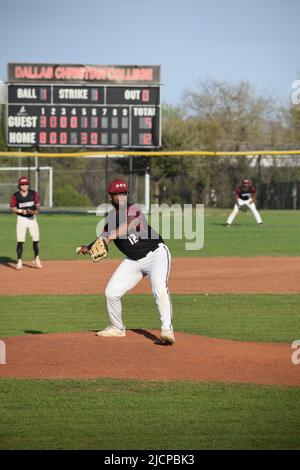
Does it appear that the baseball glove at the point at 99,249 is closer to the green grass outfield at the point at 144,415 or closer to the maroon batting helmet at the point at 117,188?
the maroon batting helmet at the point at 117,188

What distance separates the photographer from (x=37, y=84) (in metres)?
34.5

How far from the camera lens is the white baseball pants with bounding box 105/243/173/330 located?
9977 millimetres

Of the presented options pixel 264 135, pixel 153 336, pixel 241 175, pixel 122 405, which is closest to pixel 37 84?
pixel 241 175

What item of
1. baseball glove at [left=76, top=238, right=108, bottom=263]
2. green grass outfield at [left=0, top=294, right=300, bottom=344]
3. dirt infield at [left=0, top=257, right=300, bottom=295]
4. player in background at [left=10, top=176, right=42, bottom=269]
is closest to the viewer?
baseball glove at [left=76, top=238, right=108, bottom=263]

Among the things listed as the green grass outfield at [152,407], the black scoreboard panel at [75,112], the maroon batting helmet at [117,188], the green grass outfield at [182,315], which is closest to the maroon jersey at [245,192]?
the black scoreboard panel at [75,112]

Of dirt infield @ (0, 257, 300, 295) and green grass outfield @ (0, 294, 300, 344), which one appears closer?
green grass outfield @ (0, 294, 300, 344)

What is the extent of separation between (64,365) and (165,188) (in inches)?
1546

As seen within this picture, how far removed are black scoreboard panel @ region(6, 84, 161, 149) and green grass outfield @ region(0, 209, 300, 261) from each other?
3.50 metres

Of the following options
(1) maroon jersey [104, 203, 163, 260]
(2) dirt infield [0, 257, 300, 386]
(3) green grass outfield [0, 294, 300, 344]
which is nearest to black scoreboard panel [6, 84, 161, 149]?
(3) green grass outfield [0, 294, 300, 344]

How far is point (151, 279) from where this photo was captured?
396 inches

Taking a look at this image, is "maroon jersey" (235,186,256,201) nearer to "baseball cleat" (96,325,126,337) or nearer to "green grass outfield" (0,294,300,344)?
"green grass outfield" (0,294,300,344)

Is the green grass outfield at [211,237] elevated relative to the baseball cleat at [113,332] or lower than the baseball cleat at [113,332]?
lower

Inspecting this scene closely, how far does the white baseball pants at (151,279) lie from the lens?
393 inches

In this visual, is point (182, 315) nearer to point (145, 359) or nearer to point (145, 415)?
point (145, 359)
